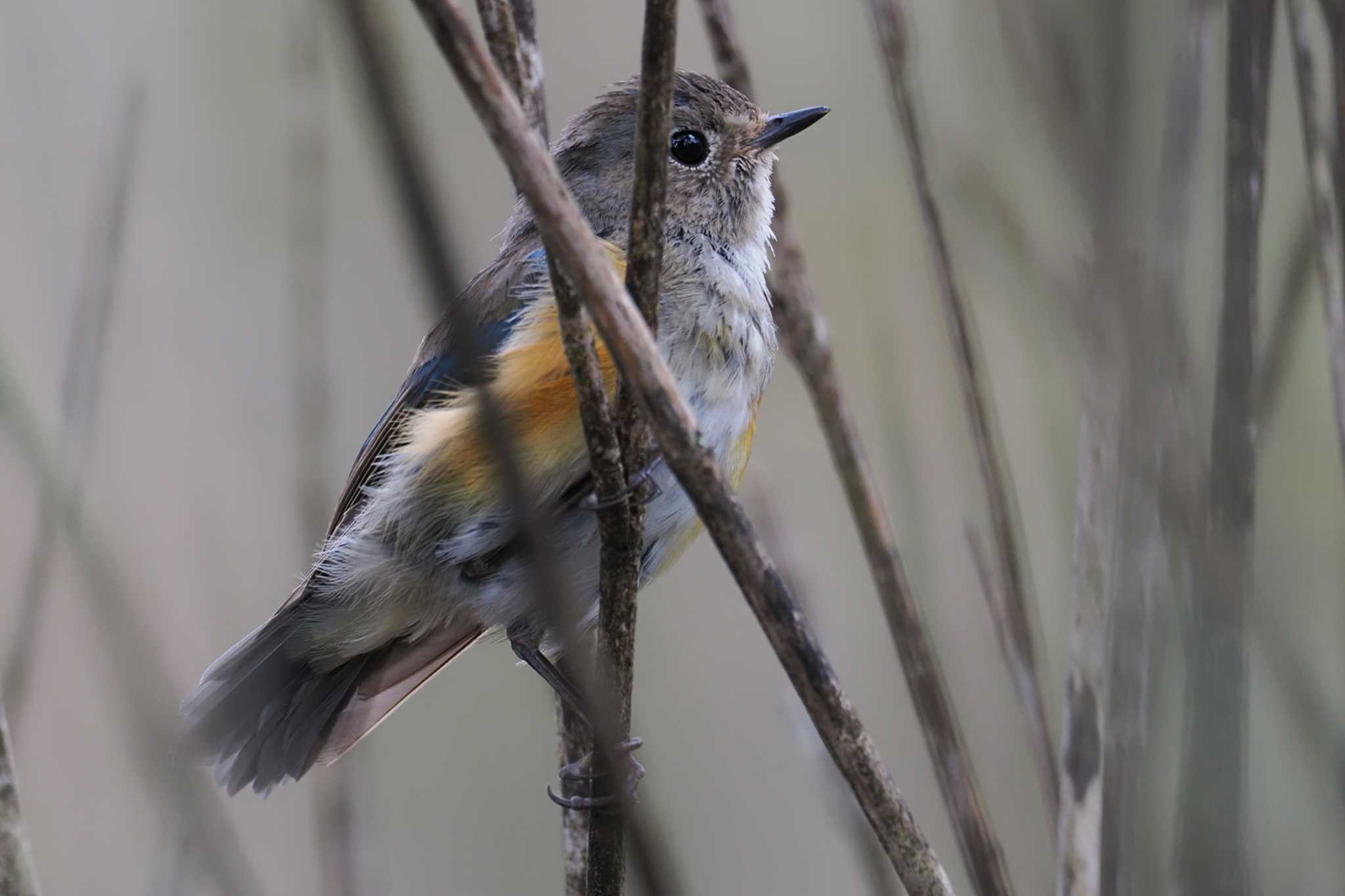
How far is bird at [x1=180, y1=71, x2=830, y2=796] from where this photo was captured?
2391 mm

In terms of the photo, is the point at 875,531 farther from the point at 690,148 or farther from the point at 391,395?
the point at 391,395

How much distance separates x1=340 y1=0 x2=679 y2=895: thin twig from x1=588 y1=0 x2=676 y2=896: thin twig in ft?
0.70

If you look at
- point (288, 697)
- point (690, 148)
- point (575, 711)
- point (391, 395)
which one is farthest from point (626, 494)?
point (391, 395)

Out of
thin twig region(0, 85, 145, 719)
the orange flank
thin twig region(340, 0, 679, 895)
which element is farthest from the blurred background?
thin twig region(340, 0, 679, 895)

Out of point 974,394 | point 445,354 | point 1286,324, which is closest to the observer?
point 1286,324

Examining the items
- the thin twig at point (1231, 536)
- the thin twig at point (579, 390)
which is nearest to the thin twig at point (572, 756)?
the thin twig at point (579, 390)

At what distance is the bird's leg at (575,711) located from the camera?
1908 mm

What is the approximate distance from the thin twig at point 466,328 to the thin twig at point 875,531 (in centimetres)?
71

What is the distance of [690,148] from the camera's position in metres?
2.84

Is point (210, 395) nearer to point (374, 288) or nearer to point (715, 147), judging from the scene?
point (374, 288)

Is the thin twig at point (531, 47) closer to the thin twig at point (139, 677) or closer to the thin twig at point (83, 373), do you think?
the thin twig at point (83, 373)

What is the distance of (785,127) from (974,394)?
125 cm

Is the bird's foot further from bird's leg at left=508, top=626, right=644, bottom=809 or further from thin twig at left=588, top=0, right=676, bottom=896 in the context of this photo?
thin twig at left=588, top=0, right=676, bottom=896

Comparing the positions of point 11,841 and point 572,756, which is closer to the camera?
point 11,841
